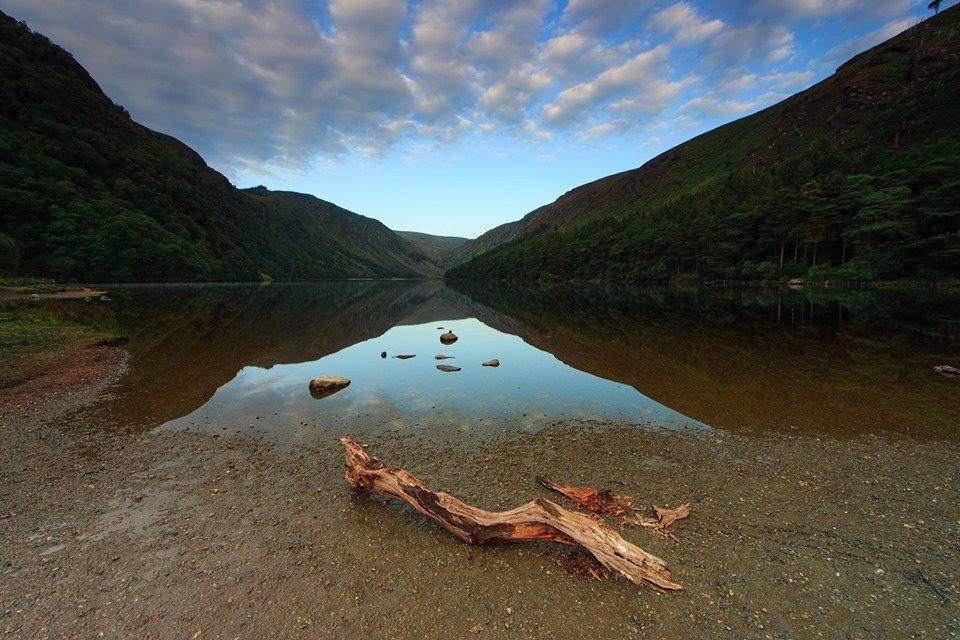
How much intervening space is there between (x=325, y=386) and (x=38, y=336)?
79.8 feet

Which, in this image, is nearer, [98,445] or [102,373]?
[98,445]

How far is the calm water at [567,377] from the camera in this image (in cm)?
1456

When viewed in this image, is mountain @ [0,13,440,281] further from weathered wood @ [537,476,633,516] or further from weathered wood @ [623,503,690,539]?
weathered wood @ [623,503,690,539]

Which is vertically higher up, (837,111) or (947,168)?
(837,111)

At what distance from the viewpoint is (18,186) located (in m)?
118

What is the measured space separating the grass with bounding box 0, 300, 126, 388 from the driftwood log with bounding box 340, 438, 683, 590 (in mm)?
20932

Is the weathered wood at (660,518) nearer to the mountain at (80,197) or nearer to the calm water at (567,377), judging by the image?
the calm water at (567,377)

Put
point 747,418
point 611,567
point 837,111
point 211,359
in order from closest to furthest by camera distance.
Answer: point 611,567 → point 747,418 → point 211,359 → point 837,111

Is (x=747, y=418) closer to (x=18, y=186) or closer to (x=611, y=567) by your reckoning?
(x=611, y=567)

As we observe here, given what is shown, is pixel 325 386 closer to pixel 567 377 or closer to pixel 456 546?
pixel 567 377

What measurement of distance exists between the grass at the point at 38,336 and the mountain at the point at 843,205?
338ft

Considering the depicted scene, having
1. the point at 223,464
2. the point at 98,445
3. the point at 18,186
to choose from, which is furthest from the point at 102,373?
the point at 18,186

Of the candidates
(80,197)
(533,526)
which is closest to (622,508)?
(533,526)

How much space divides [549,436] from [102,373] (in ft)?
74.9
